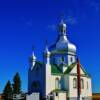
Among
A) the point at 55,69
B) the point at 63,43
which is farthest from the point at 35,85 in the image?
the point at 63,43

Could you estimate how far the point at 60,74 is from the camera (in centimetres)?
5450

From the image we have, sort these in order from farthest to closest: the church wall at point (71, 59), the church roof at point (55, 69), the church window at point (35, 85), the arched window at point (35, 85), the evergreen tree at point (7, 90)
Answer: the church wall at point (71, 59)
the evergreen tree at point (7, 90)
the church roof at point (55, 69)
the church window at point (35, 85)
the arched window at point (35, 85)

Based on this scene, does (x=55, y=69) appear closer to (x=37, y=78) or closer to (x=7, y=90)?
(x=37, y=78)

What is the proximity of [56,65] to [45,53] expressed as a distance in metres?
5.83

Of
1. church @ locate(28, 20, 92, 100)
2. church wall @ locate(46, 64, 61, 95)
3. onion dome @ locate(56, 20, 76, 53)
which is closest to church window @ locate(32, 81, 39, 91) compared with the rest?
church @ locate(28, 20, 92, 100)

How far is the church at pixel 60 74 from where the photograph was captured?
169ft

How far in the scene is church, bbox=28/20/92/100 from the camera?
51.5 metres

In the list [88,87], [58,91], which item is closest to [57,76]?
[58,91]

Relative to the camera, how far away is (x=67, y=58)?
56.8m

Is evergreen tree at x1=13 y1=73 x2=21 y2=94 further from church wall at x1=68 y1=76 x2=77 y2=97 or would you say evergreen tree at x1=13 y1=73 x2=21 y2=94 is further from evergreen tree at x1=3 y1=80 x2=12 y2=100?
church wall at x1=68 y1=76 x2=77 y2=97

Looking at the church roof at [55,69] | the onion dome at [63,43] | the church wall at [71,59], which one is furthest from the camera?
the church wall at [71,59]

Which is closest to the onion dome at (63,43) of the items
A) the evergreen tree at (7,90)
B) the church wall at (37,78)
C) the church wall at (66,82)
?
the church wall at (66,82)

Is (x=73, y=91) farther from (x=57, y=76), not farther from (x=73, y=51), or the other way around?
(x=73, y=51)

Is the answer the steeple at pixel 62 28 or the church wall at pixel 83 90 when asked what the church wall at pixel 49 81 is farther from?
the steeple at pixel 62 28
